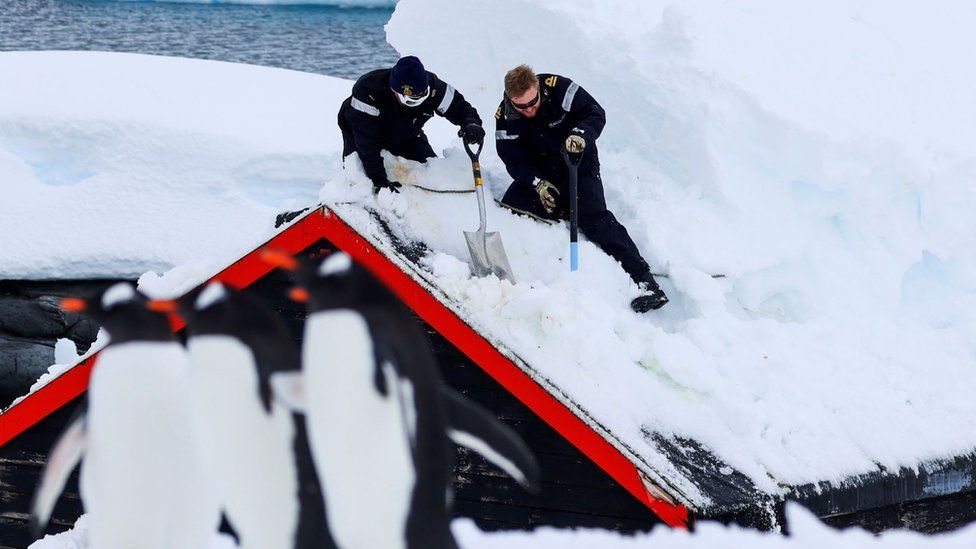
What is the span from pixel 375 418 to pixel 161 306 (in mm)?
427

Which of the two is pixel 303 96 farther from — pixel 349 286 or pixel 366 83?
pixel 349 286

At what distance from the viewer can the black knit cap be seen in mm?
4254

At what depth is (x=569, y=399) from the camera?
3660mm

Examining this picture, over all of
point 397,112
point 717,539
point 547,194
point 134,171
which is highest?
point 397,112

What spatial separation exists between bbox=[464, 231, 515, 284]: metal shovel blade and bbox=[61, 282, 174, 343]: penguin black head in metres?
2.53

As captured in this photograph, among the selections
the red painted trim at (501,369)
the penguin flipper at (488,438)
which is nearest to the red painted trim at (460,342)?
the red painted trim at (501,369)

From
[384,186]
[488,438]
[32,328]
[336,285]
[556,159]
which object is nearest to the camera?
[336,285]

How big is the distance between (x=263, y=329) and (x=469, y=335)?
1.97 m

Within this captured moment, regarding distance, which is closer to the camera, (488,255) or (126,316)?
(126,316)

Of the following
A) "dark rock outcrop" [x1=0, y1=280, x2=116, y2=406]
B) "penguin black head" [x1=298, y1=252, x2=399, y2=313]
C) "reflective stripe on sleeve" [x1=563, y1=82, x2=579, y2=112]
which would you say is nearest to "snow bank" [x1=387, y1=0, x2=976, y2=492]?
"reflective stripe on sleeve" [x1=563, y1=82, x2=579, y2=112]

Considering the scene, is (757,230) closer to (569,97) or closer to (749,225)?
(749,225)

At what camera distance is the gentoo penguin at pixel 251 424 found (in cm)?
172

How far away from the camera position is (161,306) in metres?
1.70

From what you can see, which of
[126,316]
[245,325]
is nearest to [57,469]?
[126,316]
